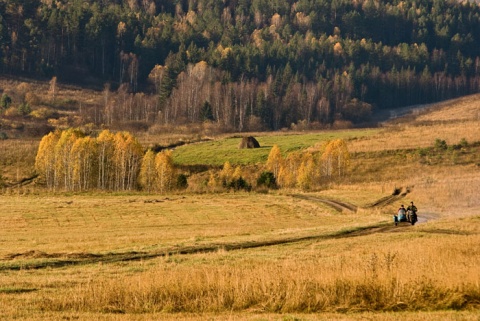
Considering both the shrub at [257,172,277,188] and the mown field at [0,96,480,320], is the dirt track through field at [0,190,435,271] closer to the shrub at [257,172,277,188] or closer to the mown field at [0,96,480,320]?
the mown field at [0,96,480,320]

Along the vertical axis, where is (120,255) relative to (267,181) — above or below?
below

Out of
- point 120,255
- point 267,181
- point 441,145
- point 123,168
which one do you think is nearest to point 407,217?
point 120,255

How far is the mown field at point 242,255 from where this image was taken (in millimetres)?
21375

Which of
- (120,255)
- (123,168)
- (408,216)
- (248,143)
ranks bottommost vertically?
(120,255)

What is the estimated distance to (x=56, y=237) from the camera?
52.1m

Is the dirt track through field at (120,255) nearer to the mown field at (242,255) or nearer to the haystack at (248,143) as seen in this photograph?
the mown field at (242,255)

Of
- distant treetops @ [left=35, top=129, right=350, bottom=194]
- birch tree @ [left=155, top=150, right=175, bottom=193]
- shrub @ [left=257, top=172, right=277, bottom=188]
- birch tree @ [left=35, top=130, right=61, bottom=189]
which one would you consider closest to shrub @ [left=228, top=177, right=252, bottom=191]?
distant treetops @ [left=35, top=129, right=350, bottom=194]

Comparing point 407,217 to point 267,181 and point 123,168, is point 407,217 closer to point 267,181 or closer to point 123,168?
point 267,181

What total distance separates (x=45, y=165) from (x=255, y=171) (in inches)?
1475

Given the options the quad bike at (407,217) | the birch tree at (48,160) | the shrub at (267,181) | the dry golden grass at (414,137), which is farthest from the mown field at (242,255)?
the dry golden grass at (414,137)

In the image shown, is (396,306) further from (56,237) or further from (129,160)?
(129,160)

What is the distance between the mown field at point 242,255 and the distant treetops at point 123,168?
52.8 ft

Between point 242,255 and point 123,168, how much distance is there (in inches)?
2978

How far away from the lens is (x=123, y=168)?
359 feet
